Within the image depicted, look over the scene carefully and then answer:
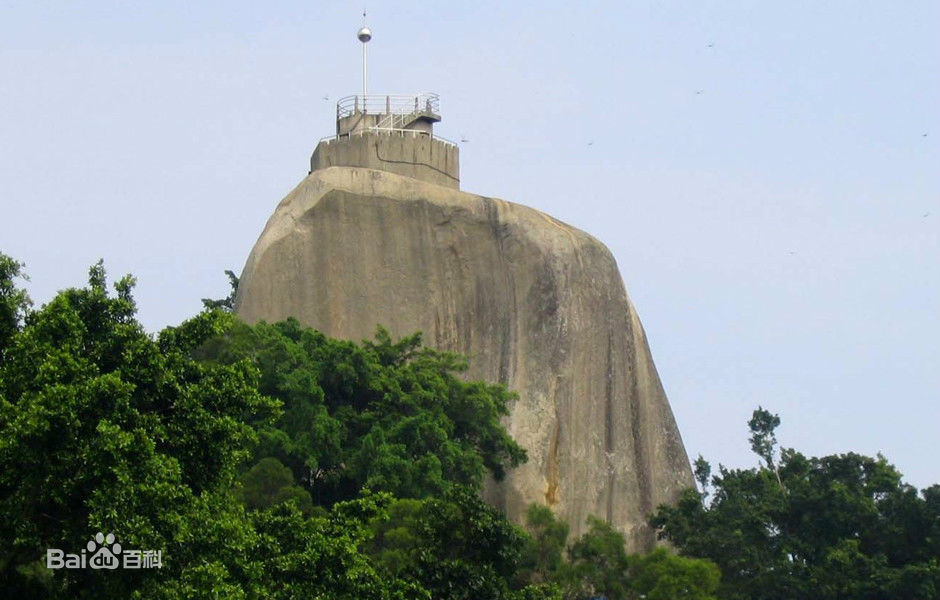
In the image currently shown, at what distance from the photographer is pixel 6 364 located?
21.2 m

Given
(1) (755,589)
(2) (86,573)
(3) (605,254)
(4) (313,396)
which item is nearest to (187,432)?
(2) (86,573)

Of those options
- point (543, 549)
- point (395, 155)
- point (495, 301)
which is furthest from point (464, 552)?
point (395, 155)

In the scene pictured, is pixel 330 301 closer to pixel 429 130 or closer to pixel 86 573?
pixel 429 130

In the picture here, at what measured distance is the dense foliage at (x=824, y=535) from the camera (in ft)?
109

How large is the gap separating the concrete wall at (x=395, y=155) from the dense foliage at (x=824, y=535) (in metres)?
9.31

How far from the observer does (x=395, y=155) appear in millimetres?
40750

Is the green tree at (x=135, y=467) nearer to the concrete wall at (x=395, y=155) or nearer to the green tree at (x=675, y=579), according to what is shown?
the green tree at (x=675, y=579)

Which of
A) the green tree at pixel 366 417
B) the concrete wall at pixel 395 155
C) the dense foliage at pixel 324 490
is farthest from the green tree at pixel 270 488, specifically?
the concrete wall at pixel 395 155

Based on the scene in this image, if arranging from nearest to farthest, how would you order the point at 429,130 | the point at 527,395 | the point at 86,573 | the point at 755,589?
the point at 86,573 < the point at 755,589 < the point at 527,395 < the point at 429,130

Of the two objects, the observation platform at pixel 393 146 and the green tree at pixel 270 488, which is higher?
the observation platform at pixel 393 146

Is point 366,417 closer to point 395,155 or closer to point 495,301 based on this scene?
point 495,301

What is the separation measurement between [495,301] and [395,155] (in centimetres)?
370

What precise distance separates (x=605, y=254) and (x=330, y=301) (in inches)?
223

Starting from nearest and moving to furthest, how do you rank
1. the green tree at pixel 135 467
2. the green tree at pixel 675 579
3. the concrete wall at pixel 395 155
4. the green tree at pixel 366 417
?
the green tree at pixel 135 467 → the green tree at pixel 675 579 → the green tree at pixel 366 417 → the concrete wall at pixel 395 155
